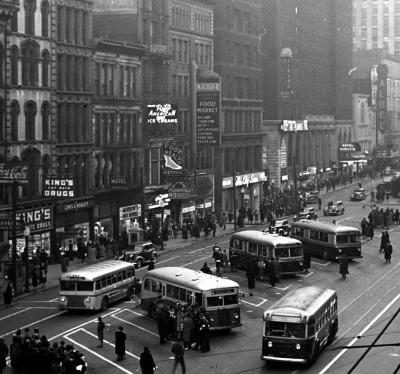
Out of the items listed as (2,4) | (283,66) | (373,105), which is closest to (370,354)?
(2,4)

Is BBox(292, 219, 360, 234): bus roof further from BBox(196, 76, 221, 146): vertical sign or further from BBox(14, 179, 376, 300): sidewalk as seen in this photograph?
BBox(196, 76, 221, 146): vertical sign

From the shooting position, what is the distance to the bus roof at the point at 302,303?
34.4m

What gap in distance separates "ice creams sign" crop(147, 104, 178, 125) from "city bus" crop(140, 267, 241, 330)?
43.4 meters

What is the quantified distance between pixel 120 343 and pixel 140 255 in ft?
83.8

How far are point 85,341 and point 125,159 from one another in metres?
44.6

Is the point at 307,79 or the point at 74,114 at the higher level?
the point at 307,79

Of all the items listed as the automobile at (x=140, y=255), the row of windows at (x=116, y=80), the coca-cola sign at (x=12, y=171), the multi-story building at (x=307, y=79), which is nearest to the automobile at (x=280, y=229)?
the automobile at (x=140, y=255)

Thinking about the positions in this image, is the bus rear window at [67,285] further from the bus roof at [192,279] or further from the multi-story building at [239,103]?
the multi-story building at [239,103]

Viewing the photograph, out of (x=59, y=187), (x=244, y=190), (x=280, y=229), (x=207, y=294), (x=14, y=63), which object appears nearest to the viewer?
(x=207, y=294)

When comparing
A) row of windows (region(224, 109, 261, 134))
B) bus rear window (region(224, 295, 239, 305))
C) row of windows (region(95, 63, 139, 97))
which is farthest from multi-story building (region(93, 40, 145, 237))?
bus rear window (region(224, 295, 239, 305))

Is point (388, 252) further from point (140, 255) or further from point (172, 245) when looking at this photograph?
point (172, 245)

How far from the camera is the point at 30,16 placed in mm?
→ 66000

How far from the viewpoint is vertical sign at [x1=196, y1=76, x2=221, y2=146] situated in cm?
9669

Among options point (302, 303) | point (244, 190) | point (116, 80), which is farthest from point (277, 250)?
point (244, 190)
